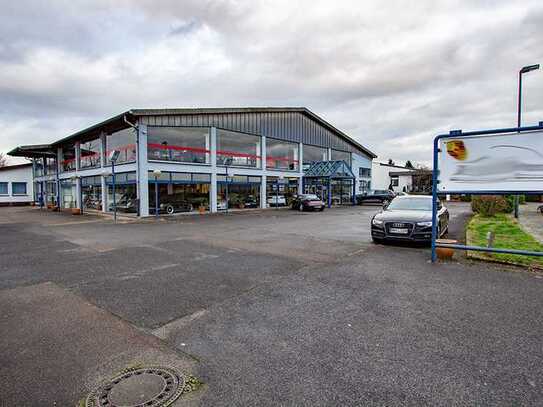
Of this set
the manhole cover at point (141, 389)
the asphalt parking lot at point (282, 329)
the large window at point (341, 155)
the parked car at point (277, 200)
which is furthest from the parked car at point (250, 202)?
the manhole cover at point (141, 389)

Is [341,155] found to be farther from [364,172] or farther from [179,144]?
[179,144]

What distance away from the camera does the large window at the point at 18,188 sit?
114 ft

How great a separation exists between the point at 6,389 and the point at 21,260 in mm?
6028

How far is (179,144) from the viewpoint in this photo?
66.9 feet

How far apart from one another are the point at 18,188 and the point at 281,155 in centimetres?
3018

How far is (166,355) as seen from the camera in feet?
10.3

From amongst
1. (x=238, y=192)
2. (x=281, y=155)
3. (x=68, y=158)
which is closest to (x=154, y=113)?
(x=238, y=192)

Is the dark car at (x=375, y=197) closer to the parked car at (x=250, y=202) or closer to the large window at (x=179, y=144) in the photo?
the parked car at (x=250, y=202)

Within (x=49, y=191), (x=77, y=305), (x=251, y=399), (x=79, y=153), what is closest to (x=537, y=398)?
(x=251, y=399)

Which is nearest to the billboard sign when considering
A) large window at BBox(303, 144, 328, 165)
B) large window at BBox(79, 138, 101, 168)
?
large window at BBox(79, 138, 101, 168)

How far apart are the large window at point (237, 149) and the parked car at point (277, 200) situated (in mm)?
3197

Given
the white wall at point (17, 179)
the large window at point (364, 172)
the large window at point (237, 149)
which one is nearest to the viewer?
the large window at point (237, 149)

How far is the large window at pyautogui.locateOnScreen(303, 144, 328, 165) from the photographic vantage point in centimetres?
3062

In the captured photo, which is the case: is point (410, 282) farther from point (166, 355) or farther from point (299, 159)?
point (299, 159)
